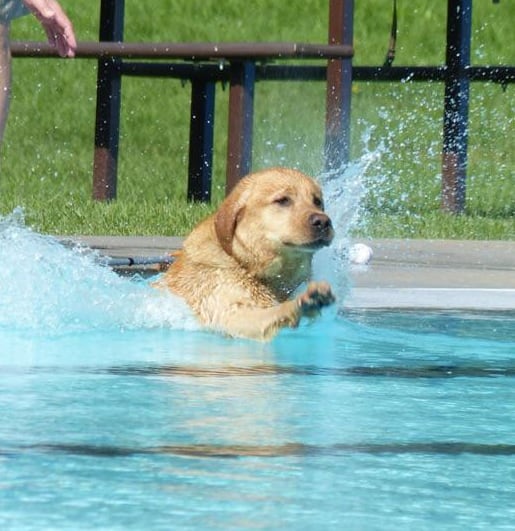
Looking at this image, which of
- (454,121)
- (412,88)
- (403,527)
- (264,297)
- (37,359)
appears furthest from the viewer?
(412,88)

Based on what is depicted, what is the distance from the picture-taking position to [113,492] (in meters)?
3.23

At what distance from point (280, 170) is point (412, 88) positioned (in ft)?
51.4

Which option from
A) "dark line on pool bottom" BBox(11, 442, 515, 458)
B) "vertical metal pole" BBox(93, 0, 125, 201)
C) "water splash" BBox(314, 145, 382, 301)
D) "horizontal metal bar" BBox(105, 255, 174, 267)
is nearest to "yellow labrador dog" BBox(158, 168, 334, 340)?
"water splash" BBox(314, 145, 382, 301)

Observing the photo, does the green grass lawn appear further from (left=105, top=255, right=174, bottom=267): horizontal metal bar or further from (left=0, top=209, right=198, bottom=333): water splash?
(left=0, top=209, right=198, bottom=333): water splash

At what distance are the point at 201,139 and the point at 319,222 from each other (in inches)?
304

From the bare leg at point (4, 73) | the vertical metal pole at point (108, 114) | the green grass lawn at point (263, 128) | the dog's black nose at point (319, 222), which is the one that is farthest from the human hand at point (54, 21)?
the vertical metal pole at point (108, 114)

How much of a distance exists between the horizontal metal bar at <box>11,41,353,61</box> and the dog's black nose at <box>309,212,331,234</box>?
4.79 metres

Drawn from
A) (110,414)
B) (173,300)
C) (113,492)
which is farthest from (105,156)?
(113,492)

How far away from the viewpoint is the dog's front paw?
5.41 m

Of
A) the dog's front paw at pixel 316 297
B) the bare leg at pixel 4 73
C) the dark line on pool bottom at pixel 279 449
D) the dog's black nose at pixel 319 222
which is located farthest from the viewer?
the bare leg at pixel 4 73

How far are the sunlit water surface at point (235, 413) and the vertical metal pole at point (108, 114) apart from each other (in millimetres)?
5946

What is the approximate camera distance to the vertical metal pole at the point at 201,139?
13.3 m

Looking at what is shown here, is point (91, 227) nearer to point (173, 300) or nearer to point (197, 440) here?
point (173, 300)

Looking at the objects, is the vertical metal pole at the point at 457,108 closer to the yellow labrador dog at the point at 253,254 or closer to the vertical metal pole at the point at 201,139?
the vertical metal pole at the point at 201,139
